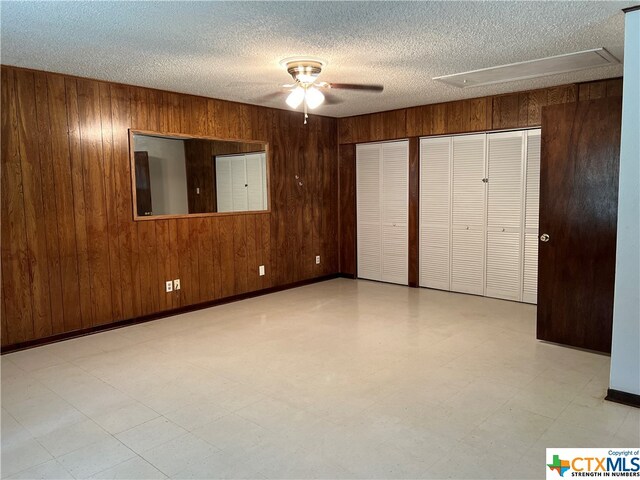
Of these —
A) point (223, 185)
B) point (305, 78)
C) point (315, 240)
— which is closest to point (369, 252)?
point (315, 240)

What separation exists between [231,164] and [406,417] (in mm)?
3544

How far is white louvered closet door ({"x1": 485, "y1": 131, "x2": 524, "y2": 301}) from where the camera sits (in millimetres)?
5172

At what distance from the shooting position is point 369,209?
21.4 ft

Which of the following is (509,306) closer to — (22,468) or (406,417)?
(406,417)

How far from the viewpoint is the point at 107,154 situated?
4324mm

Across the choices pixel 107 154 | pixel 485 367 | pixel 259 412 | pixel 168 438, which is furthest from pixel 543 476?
pixel 107 154

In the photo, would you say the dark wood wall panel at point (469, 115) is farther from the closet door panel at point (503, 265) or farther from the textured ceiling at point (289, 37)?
the closet door panel at point (503, 265)

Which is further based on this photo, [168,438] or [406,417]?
[406,417]

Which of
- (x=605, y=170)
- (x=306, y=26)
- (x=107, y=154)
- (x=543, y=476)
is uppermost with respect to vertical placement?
(x=306, y=26)

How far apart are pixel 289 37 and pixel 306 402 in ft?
7.65

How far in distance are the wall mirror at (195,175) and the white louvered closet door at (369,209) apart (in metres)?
1.45

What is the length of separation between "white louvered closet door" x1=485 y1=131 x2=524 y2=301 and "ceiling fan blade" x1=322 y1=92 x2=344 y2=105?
5.74ft

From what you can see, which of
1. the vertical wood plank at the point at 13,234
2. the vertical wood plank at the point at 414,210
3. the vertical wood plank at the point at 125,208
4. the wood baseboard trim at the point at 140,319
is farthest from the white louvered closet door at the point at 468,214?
the vertical wood plank at the point at 13,234

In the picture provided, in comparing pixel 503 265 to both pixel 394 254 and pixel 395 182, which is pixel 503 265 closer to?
pixel 394 254
